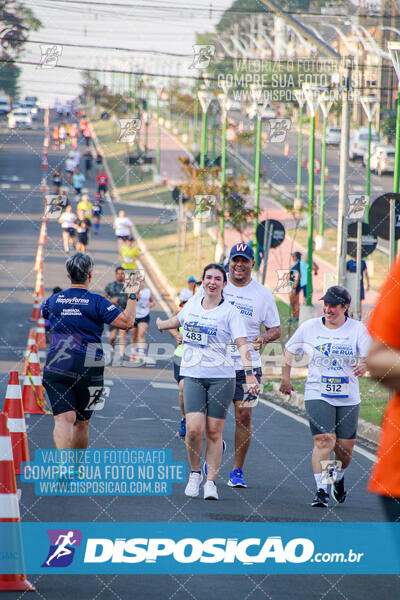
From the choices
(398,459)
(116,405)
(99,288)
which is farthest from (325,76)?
(398,459)

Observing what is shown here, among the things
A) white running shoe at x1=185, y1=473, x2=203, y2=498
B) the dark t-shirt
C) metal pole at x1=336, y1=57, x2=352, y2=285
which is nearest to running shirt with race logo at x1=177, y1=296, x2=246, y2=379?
white running shoe at x1=185, y1=473, x2=203, y2=498

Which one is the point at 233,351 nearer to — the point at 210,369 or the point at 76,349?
the point at 210,369

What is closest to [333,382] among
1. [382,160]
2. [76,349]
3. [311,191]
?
[76,349]

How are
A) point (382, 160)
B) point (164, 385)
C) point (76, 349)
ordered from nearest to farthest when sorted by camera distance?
point (76, 349), point (164, 385), point (382, 160)

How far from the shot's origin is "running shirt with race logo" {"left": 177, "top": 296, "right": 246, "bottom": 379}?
8.70 metres

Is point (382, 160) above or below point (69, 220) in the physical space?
below

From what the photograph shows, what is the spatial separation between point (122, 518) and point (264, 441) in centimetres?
436

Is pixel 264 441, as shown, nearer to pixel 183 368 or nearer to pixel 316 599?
pixel 183 368

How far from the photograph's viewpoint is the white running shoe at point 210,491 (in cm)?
860

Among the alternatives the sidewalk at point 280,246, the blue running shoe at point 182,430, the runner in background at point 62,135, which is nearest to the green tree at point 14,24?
the sidewalk at point 280,246

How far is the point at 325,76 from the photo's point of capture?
28828 millimetres

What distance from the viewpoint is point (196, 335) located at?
28.8 feet

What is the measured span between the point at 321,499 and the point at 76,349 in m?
2.07

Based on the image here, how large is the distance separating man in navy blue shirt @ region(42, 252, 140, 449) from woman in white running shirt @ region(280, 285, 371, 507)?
1.42 metres
